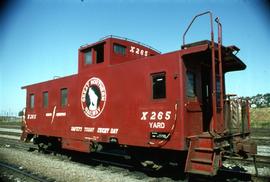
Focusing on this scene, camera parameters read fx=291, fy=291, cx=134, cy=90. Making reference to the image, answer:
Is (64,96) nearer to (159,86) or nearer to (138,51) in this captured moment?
(138,51)

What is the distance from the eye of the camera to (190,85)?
8.57 m

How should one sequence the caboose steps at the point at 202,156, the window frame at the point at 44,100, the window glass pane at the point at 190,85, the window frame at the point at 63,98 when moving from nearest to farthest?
the caboose steps at the point at 202,156
the window glass pane at the point at 190,85
the window frame at the point at 63,98
the window frame at the point at 44,100

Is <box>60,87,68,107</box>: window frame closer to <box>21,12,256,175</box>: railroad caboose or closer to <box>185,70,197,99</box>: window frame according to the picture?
<box>21,12,256,175</box>: railroad caboose

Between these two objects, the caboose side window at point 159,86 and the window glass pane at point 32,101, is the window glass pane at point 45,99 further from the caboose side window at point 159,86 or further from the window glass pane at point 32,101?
the caboose side window at point 159,86

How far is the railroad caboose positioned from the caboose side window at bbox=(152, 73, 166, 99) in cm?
3

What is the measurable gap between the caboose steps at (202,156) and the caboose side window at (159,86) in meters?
1.59

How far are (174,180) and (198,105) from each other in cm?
228

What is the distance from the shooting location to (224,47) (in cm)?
862

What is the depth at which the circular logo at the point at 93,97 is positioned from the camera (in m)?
10.5

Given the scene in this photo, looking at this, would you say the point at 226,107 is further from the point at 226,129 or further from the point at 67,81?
the point at 67,81

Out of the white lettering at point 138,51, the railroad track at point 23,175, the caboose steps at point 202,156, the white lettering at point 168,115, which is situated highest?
the white lettering at point 138,51

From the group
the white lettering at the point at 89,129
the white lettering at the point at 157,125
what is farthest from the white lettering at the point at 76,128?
the white lettering at the point at 157,125

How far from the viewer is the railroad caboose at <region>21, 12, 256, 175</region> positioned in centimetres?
782

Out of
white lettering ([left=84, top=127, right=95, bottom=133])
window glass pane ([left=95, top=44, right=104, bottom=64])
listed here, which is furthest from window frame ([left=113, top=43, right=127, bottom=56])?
white lettering ([left=84, top=127, right=95, bottom=133])
